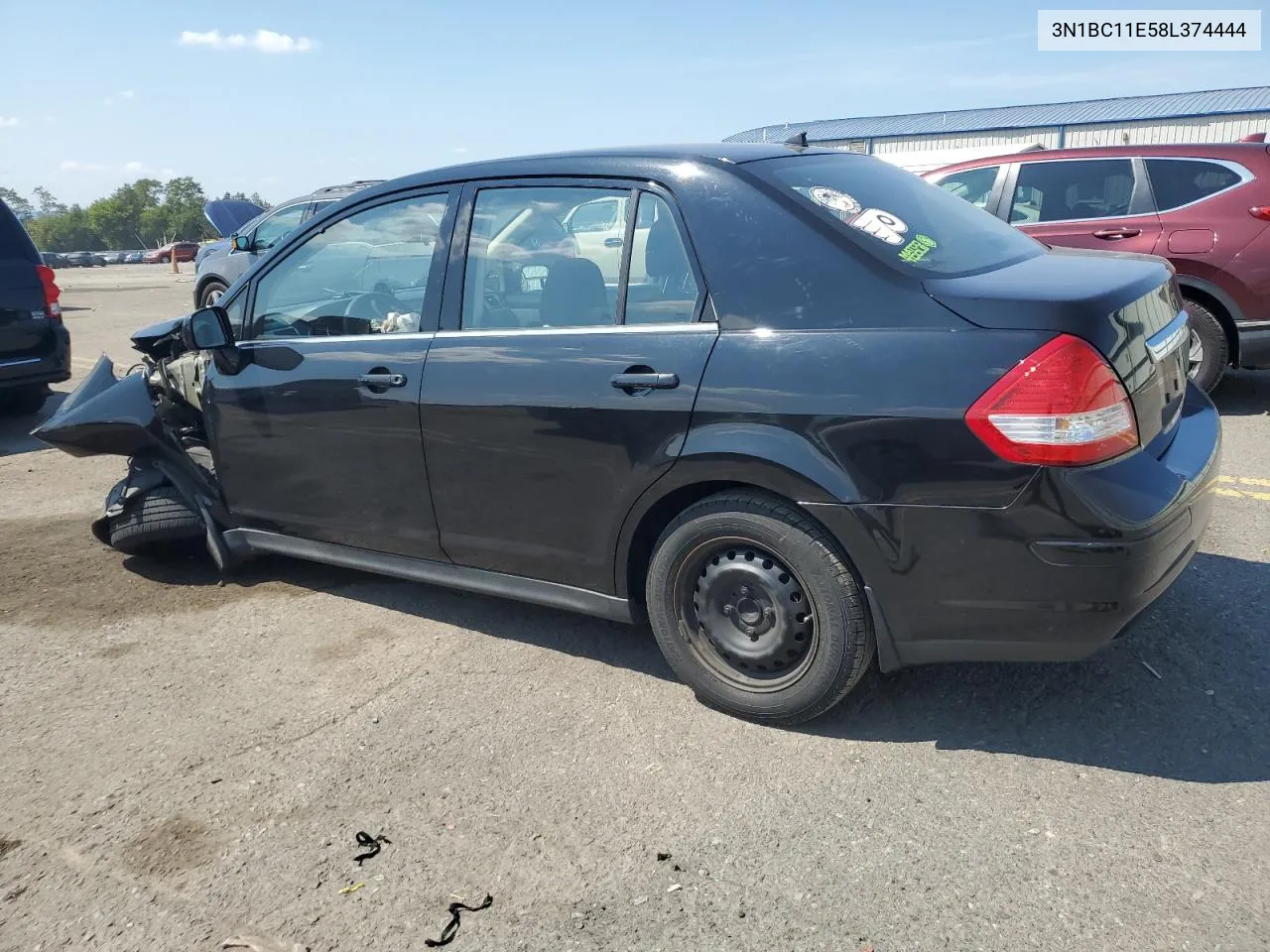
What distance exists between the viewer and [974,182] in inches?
307

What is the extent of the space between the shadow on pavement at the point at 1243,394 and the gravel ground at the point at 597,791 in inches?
134

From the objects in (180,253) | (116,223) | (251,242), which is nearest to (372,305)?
(251,242)

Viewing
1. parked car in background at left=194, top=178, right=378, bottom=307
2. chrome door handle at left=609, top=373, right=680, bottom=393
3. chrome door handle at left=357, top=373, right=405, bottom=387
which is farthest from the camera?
parked car in background at left=194, top=178, right=378, bottom=307

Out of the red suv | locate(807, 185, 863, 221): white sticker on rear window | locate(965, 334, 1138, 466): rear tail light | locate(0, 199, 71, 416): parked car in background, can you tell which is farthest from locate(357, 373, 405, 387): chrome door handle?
locate(0, 199, 71, 416): parked car in background

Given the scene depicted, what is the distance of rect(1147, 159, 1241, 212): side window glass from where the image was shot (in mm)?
6828

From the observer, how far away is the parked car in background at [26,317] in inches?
304

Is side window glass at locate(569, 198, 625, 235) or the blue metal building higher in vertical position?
the blue metal building

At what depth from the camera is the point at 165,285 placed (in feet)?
92.0

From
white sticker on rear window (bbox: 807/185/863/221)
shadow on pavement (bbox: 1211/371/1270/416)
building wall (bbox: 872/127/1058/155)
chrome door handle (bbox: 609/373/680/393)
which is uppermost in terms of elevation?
building wall (bbox: 872/127/1058/155)

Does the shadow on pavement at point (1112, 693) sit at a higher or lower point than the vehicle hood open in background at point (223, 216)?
lower

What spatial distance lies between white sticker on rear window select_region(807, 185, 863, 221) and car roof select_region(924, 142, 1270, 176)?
5.02m

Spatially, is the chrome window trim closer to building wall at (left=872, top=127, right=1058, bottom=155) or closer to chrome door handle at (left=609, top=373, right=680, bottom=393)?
chrome door handle at (left=609, top=373, right=680, bottom=393)

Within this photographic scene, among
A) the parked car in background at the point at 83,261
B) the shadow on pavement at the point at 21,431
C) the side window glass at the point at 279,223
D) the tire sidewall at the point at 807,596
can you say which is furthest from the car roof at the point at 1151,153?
the parked car in background at the point at 83,261

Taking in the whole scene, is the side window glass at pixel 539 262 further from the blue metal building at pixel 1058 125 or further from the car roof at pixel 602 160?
A: the blue metal building at pixel 1058 125
